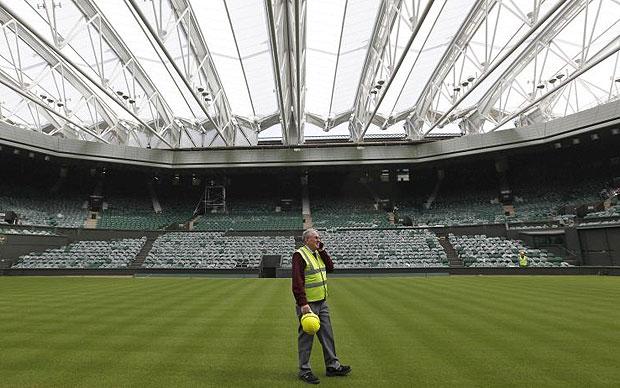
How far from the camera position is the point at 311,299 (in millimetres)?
4066

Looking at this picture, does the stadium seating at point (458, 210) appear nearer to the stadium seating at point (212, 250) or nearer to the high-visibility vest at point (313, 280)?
the stadium seating at point (212, 250)

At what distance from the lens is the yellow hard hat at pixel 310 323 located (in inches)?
146

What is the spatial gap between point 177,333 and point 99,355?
57.7 inches

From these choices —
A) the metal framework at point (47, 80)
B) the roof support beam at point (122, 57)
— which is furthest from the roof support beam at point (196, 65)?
the metal framework at point (47, 80)

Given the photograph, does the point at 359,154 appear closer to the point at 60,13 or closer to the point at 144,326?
the point at 60,13

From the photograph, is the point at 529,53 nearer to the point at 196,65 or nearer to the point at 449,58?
the point at 449,58

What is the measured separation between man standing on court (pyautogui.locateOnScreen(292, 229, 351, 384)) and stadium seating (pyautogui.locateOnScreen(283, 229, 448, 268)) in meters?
19.4

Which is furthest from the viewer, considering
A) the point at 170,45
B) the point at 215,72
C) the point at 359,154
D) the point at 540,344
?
the point at 359,154

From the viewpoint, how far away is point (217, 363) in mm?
4645

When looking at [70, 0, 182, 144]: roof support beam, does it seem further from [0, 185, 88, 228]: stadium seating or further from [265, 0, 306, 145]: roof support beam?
[0, 185, 88, 228]: stadium seating

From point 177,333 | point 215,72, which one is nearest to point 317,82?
point 215,72

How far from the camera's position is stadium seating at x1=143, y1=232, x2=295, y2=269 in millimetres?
24484

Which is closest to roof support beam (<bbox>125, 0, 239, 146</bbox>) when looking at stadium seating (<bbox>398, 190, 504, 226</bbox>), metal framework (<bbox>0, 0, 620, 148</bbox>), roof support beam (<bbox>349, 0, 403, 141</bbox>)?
metal framework (<bbox>0, 0, 620, 148</bbox>)

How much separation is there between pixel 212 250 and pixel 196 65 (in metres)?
13.7
